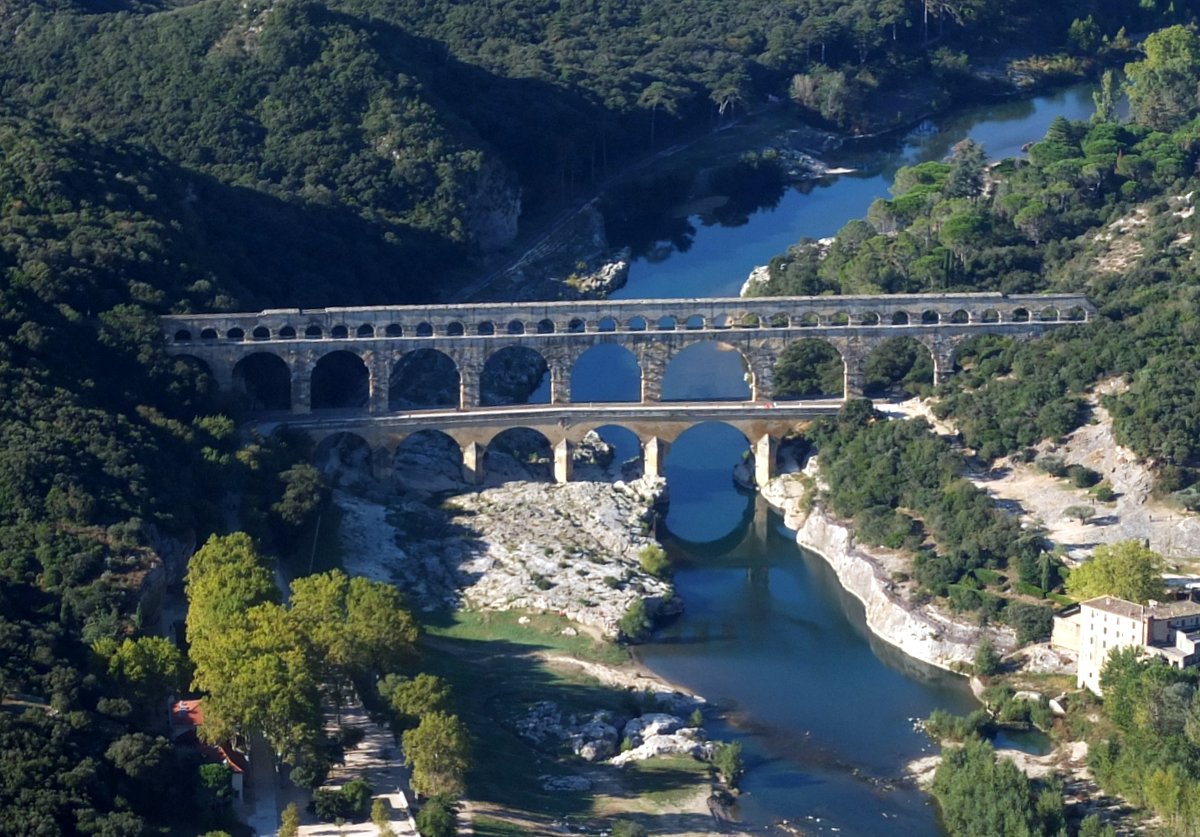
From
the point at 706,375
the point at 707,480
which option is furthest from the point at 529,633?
the point at 706,375

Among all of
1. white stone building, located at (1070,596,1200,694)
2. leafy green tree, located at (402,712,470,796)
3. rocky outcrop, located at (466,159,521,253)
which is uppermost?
rocky outcrop, located at (466,159,521,253)

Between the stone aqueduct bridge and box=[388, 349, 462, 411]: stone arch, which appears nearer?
→ the stone aqueduct bridge

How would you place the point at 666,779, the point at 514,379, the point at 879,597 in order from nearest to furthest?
the point at 666,779
the point at 879,597
the point at 514,379

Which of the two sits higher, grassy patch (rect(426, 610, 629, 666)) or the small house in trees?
grassy patch (rect(426, 610, 629, 666))

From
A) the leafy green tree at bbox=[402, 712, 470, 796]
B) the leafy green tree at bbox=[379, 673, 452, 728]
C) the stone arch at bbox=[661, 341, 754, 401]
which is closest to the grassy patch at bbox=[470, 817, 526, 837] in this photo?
the leafy green tree at bbox=[402, 712, 470, 796]

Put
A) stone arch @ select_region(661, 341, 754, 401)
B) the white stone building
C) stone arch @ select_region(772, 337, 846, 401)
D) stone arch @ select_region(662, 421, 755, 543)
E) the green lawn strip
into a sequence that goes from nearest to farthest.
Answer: the green lawn strip < the white stone building < stone arch @ select_region(662, 421, 755, 543) < stone arch @ select_region(772, 337, 846, 401) < stone arch @ select_region(661, 341, 754, 401)

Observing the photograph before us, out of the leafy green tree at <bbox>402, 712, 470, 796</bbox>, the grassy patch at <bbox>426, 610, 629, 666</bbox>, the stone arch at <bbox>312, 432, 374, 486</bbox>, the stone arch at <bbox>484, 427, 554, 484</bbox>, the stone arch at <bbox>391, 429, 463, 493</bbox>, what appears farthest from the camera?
the stone arch at <bbox>484, 427, 554, 484</bbox>

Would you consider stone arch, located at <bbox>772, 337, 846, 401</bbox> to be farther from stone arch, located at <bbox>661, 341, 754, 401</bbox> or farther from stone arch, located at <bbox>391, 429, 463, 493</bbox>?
stone arch, located at <bbox>391, 429, 463, 493</bbox>

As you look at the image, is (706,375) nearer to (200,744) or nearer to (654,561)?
(654,561)
